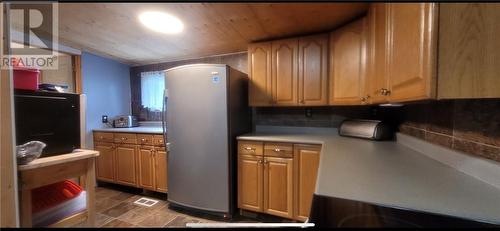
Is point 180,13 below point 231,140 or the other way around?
the other way around

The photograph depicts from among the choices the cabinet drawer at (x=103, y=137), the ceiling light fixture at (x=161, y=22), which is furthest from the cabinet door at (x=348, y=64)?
the cabinet drawer at (x=103, y=137)

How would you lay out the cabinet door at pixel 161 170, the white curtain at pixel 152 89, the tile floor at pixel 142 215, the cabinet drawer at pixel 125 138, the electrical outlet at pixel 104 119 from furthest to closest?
1. the white curtain at pixel 152 89
2. the electrical outlet at pixel 104 119
3. the cabinet drawer at pixel 125 138
4. the cabinet door at pixel 161 170
5. the tile floor at pixel 142 215

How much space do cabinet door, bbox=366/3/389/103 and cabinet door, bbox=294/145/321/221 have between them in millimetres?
642

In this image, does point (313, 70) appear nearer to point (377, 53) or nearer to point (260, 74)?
point (260, 74)

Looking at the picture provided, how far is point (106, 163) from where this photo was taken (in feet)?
8.51

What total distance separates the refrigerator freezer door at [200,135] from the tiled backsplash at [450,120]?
1.28 metres

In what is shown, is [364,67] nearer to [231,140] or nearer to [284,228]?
[231,140]

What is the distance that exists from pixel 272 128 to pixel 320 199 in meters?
1.73

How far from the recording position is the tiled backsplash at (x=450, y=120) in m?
0.77

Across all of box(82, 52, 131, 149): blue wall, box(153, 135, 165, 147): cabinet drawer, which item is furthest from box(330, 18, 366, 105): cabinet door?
box(82, 52, 131, 149): blue wall

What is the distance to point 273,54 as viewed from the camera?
2.06m

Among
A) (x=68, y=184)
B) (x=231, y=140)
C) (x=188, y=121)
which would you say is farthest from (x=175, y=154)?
(x=68, y=184)

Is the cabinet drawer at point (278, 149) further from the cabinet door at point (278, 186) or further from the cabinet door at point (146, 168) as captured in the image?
the cabinet door at point (146, 168)

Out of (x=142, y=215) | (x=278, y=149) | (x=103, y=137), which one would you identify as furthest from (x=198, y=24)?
(x=103, y=137)
